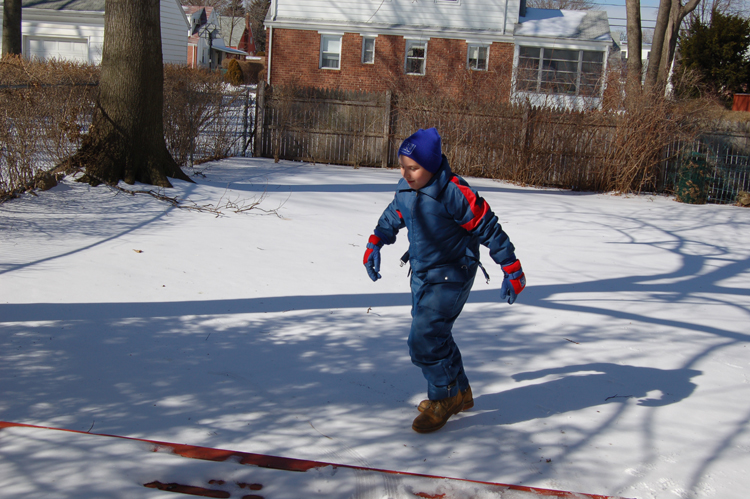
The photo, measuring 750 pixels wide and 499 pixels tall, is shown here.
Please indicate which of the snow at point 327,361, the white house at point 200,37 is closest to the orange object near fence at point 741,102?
the snow at point 327,361

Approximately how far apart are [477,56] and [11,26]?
16428mm

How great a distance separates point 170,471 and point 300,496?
582 mm

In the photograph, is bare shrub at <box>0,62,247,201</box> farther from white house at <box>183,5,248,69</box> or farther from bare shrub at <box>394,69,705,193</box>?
white house at <box>183,5,248,69</box>

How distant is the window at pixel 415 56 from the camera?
24406 millimetres

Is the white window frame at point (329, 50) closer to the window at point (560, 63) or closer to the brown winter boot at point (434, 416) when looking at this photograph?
the window at point (560, 63)

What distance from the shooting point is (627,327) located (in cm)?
493

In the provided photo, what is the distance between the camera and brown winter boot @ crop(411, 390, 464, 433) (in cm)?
313

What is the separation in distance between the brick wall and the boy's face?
21650 millimetres

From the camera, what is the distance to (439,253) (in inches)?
122

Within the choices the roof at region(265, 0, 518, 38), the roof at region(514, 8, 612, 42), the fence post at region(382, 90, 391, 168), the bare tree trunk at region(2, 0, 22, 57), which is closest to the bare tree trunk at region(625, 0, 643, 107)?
the fence post at region(382, 90, 391, 168)

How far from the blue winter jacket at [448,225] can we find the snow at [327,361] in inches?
36.4

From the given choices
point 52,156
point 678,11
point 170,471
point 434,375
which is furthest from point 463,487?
point 678,11

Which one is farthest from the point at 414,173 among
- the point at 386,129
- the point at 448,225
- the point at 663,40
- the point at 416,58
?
the point at 416,58

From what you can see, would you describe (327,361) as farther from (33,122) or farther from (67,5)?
(67,5)
